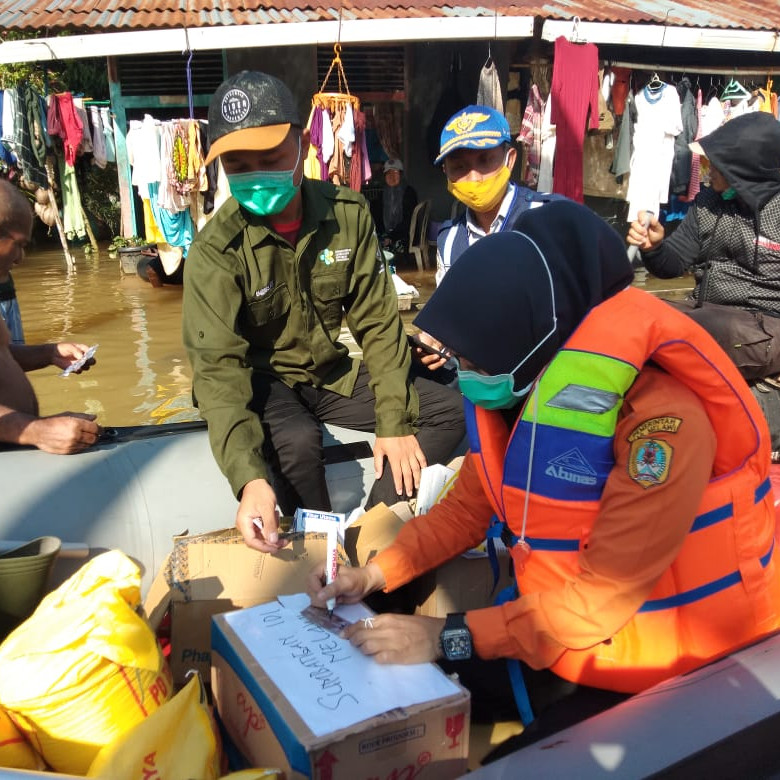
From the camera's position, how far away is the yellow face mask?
3512 mm

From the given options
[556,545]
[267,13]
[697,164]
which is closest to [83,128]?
[267,13]

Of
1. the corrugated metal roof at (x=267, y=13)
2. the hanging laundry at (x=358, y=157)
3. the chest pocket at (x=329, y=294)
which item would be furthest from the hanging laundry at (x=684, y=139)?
the chest pocket at (x=329, y=294)

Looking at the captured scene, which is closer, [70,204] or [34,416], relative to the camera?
[34,416]

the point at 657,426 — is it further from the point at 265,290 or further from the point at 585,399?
the point at 265,290

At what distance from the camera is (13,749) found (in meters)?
1.54

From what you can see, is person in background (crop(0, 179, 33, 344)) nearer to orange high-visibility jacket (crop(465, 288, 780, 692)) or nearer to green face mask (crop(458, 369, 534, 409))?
green face mask (crop(458, 369, 534, 409))

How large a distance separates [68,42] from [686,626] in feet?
26.5

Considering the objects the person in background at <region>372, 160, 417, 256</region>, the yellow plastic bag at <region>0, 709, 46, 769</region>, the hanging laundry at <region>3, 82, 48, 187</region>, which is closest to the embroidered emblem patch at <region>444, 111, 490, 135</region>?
the yellow plastic bag at <region>0, 709, 46, 769</region>

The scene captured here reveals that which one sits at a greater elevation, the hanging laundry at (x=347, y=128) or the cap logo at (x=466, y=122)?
the cap logo at (x=466, y=122)

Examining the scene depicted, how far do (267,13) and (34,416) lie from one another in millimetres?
6860

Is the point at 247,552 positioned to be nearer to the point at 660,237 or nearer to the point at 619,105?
the point at 660,237

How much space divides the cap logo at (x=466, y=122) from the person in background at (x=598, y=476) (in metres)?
2.08

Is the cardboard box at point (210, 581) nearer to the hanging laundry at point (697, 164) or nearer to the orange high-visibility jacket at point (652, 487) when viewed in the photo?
the orange high-visibility jacket at point (652, 487)

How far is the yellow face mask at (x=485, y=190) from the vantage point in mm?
3512
